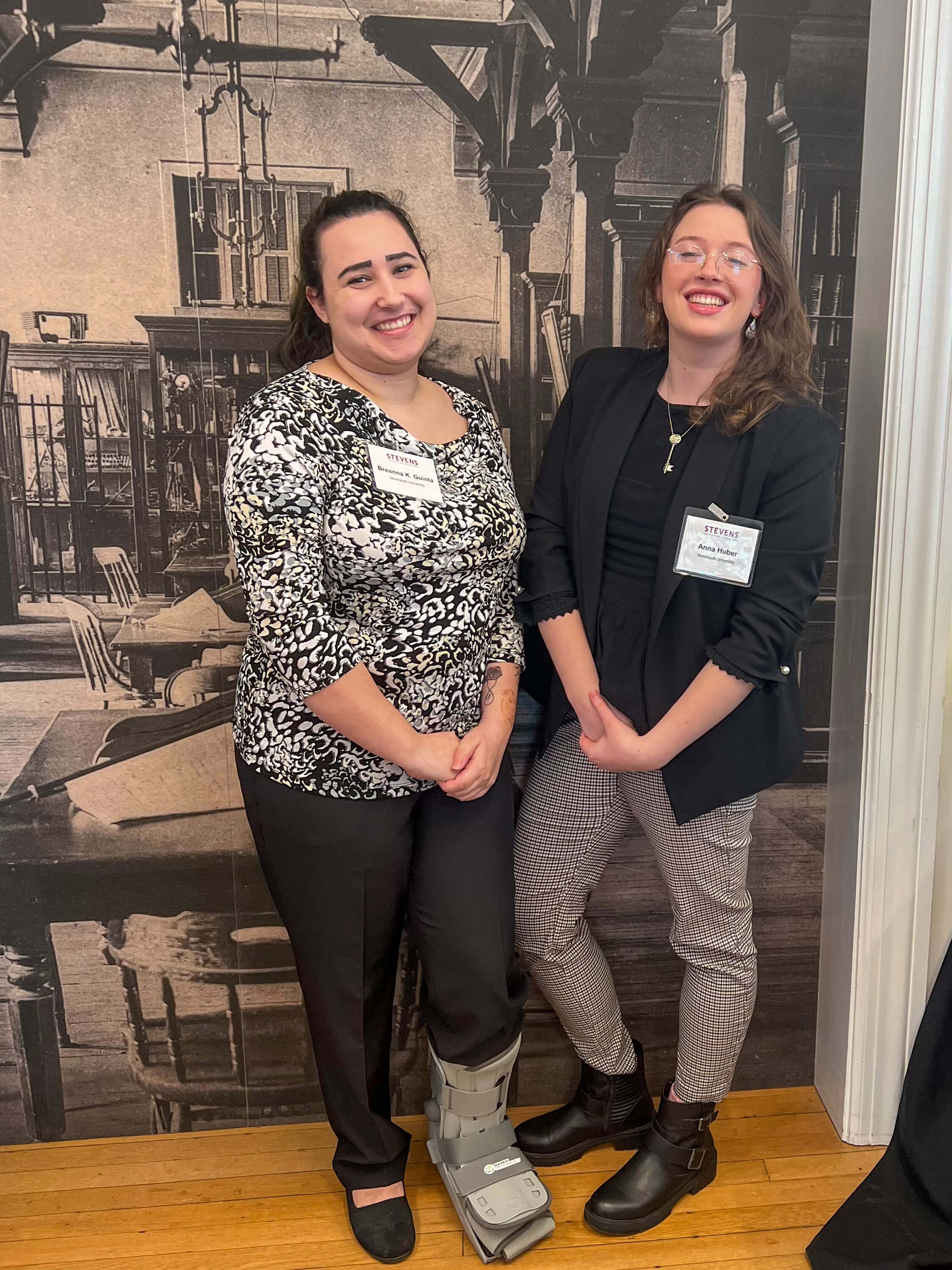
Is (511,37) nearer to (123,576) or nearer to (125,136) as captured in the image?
(125,136)

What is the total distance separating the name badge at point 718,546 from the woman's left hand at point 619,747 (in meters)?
0.29

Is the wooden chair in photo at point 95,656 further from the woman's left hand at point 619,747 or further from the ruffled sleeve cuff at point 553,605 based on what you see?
the woman's left hand at point 619,747

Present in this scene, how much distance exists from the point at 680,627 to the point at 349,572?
1.91 ft

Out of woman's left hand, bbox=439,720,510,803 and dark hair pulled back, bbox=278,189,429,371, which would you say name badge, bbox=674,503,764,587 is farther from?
dark hair pulled back, bbox=278,189,429,371

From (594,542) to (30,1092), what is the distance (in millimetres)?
→ 1719

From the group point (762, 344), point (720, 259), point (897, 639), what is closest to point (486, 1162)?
point (897, 639)

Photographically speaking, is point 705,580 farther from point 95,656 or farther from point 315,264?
point 95,656

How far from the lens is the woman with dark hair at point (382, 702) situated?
1.50 metres

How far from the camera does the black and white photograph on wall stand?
1.85 m

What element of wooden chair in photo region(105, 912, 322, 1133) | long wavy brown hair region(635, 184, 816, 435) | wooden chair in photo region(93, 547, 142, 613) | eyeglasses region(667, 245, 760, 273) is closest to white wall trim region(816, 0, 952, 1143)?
long wavy brown hair region(635, 184, 816, 435)

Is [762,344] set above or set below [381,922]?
above

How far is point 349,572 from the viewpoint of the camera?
154 centimetres

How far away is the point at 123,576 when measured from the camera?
199 cm

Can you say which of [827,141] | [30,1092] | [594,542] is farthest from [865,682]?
[30,1092]
